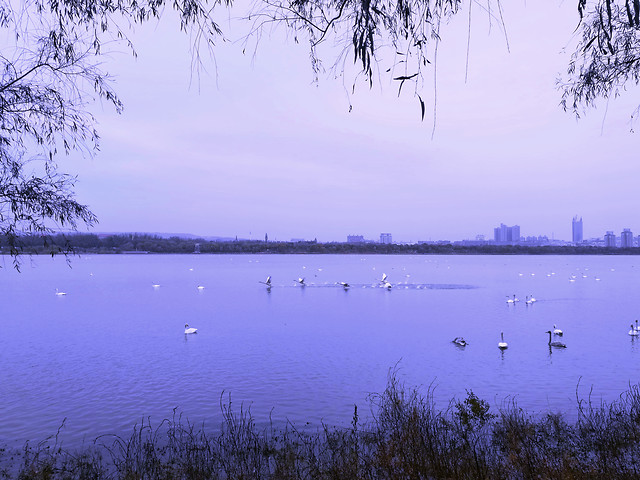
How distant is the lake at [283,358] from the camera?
955 centimetres

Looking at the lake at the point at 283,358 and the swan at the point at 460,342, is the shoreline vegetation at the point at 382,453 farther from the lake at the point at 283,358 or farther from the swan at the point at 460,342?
the swan at the point at 460,342

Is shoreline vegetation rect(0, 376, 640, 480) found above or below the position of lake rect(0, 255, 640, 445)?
above

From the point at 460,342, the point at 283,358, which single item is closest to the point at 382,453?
the point at 283,358

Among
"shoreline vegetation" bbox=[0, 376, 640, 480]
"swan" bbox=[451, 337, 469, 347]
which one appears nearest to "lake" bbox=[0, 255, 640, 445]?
"swan" bbox=[451, 337, 469, 347]

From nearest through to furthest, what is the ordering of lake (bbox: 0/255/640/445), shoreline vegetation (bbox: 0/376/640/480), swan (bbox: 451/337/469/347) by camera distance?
shoreline vegetation (bbox: 0/376/640/480) → lake (bbox: 0/255/640/445) → swan (bbox: 451/337/469/347)

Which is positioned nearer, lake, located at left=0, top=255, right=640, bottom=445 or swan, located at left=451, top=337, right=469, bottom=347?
lake, located at left=0, top=255, right=640, bottom=445

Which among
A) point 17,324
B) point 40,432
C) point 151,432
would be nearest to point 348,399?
point 151,432

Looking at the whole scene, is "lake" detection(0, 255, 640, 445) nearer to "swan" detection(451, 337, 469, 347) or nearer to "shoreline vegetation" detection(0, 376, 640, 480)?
"swan" detection(451, 337, 469, 347)

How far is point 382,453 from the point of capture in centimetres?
562

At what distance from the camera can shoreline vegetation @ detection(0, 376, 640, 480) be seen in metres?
5.08

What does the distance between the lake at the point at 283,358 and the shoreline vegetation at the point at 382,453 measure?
0.80 meters

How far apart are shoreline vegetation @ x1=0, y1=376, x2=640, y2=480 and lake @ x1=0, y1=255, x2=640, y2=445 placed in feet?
2.63

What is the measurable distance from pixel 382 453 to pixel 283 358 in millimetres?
8479

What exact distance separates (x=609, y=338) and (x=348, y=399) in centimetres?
1154
